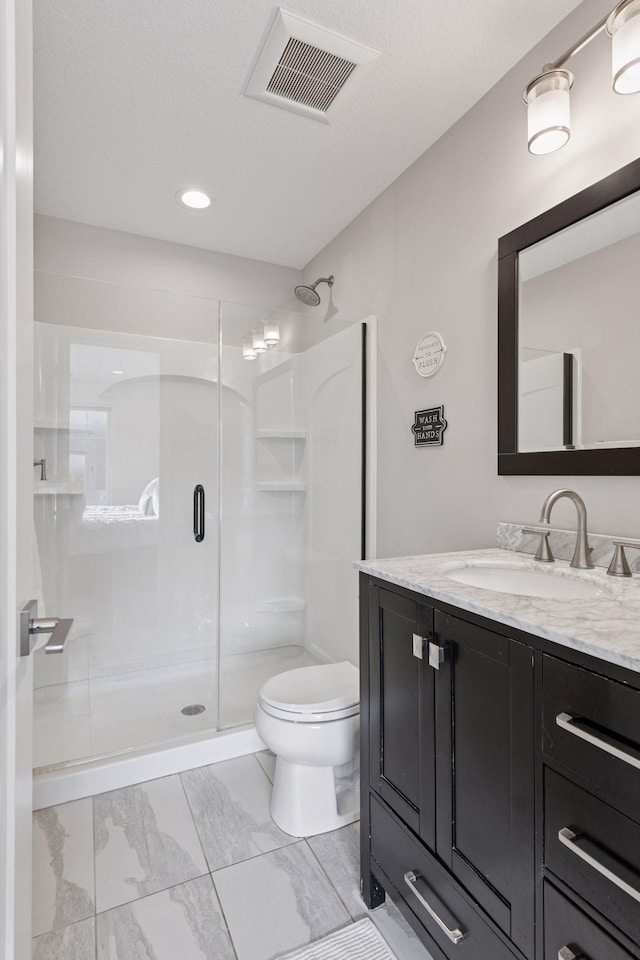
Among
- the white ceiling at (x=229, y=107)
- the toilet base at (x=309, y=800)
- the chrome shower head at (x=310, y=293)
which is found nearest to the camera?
the white ceiling at (x=229, y=107)

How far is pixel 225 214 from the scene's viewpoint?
2.57 m

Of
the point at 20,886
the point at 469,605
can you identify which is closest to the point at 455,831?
the point at 469,605

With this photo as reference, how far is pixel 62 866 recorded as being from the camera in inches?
61.0

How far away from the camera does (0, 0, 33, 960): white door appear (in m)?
0.66

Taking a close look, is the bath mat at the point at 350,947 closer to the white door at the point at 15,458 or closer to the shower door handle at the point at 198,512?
the white door at the point at 15,458

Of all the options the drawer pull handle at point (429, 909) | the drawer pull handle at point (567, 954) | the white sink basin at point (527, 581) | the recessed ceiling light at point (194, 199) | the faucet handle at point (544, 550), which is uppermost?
the recessed ceiling light at point (194, 199)

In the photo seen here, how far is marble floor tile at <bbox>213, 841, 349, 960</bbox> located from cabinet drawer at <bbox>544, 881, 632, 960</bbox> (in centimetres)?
75

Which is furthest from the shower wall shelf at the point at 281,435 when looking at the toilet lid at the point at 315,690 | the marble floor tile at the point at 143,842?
the marble floor tile at the point at 143,842

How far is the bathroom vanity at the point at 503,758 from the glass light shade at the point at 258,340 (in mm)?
1577

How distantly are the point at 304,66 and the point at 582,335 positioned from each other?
1276 millimetres

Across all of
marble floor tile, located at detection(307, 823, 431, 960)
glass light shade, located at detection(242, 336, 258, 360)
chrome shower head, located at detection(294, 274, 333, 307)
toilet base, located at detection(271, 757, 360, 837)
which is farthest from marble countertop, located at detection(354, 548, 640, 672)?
chrome shower head, located at detection(294, 274, 333, 307)

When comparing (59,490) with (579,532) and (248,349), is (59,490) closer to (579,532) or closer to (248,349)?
(248,349)

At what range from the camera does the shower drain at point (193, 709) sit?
2365 mm

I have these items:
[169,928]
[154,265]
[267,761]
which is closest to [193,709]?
[267,761]
